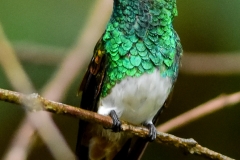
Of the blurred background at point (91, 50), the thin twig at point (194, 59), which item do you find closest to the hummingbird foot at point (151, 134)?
the blurred background at point (91, 50)

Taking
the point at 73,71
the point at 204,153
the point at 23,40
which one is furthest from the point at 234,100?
the point at 23,40

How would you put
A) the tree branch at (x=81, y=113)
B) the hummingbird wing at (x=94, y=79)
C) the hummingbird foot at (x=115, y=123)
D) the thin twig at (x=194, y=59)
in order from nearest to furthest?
the tree branch at (x=81, y=113)
the hummingbird foot at (x=115, y=123)
the hummingbird wing at (x=94, y=79)
the thin twig at (x=194, y=59)

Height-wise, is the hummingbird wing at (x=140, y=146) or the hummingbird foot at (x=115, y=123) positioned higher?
the hummingbird foot at (x=115, y=123)

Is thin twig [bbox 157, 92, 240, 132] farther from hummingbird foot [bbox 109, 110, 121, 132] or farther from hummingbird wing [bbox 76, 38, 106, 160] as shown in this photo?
hummingbird wing [bbox 76, 38, 106, 160]

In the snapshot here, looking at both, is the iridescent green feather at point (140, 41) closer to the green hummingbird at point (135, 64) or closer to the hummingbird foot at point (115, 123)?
the green hummingbird at point (135, 64)

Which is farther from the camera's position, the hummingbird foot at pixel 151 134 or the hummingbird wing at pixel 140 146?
the hummingbird wing at pixel 140 146


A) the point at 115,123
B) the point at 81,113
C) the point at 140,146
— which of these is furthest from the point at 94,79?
the point at 81,113

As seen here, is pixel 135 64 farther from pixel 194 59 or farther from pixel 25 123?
pixel 194 59
